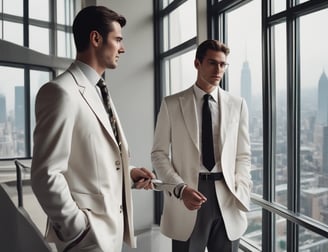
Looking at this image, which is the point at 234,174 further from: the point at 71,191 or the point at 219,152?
the point at 71,191

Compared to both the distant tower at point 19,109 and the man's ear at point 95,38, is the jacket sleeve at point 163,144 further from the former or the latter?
the distant tower at point 19,109

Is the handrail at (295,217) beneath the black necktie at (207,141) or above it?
beneath

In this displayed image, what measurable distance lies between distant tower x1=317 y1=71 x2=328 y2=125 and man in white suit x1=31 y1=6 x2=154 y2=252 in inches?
53.2

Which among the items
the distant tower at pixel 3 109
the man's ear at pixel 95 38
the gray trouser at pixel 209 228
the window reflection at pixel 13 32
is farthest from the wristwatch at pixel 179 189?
the window reflection at pixel 13 32

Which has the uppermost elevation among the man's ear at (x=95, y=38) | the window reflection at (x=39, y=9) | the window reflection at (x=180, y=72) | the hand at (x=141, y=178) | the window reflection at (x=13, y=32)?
the window reflection at (x=39, y=9)

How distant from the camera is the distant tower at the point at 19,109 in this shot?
2.72m

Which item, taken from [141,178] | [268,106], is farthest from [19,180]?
[268,106]

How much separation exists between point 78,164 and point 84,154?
42 millimetres

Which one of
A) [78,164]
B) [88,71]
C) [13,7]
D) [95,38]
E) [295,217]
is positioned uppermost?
[13,7]

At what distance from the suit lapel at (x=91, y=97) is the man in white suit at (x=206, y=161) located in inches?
25.8

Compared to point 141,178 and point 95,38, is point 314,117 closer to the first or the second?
point 141,178

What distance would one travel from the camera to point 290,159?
2.30m

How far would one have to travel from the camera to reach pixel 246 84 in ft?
9.44

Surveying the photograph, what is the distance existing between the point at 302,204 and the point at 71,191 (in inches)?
66.0
